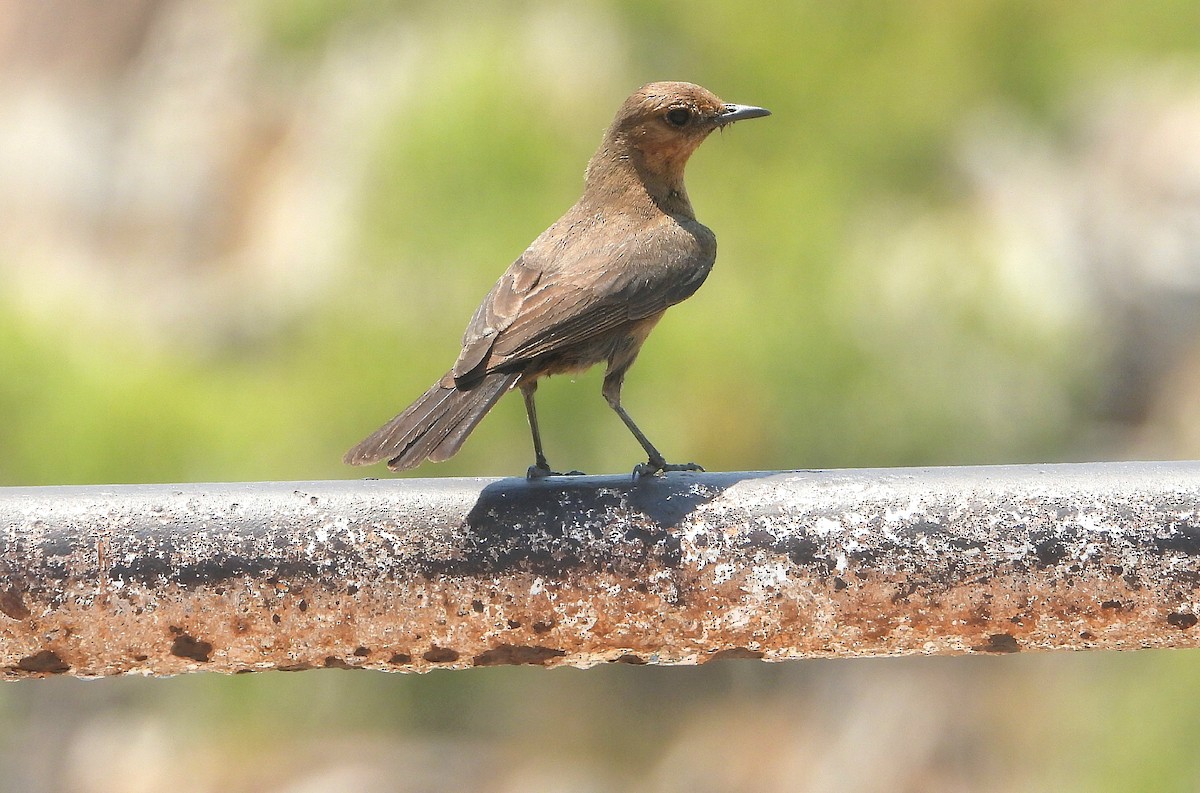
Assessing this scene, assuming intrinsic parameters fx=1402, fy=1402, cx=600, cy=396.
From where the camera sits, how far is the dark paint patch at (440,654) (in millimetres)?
1338

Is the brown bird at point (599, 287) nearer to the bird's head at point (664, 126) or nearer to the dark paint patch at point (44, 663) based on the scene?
the bird's head at point (664, 126)

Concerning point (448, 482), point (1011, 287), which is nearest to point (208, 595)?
point (448, 482)

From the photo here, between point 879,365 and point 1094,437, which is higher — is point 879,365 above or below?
above

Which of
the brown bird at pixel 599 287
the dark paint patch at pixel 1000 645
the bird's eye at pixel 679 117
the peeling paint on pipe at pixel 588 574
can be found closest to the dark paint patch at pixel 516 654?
the peeling paint on pipe at pixel 588 574

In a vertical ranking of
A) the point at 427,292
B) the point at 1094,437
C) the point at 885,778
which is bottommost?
the point at 885,778

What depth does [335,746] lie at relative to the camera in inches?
219

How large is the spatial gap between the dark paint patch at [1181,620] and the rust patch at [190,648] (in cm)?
88

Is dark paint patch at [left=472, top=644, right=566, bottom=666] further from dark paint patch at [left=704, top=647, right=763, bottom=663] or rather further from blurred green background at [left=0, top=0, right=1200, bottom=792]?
blurred green background at [left=0, top=0, right=1200, bottom=792]

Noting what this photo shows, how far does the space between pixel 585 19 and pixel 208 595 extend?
5187 mm

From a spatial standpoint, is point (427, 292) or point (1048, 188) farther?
point (1048, 188)

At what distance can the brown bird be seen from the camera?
1816 millimetres

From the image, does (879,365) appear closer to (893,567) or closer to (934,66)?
(934,66)

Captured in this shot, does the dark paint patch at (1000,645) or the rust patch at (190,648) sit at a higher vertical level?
the rust patch at (190,648)

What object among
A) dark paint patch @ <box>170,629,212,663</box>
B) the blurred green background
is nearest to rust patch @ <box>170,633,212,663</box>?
dark paint patch @ <box>170,629,212,663</box>
